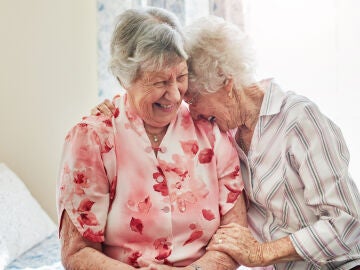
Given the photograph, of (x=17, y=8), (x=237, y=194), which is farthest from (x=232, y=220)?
(x=17, y=8)

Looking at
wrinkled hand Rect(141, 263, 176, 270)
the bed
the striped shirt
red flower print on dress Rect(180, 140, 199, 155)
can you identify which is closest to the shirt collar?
the striped shirt

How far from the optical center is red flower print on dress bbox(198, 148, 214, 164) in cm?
159

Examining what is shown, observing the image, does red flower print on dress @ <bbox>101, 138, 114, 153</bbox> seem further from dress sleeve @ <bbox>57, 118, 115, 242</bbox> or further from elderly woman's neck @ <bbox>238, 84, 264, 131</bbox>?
elderly woman's neck @ <bbox>238, 84, 264, 131</bbox>

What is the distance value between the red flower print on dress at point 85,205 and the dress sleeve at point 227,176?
0.39 metres

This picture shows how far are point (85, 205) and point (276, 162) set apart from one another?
0.58m

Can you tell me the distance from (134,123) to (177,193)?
0.24m

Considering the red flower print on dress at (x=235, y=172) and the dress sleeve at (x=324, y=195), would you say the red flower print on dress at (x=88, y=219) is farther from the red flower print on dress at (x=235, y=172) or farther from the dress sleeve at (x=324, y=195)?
the dress sleeve at (x=324, y=195)

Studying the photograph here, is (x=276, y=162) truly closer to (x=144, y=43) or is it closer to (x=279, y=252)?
(x=279, y=252)

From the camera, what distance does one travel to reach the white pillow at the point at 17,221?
2299mm

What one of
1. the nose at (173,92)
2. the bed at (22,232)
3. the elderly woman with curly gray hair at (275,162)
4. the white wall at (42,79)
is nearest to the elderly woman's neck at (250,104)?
the elderly woman with curly gray hair at (275,162)

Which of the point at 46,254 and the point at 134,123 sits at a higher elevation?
the point at 134,123

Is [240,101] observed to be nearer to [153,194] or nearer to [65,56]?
[153,194]

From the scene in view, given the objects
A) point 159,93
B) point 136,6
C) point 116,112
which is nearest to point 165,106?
point 159,93

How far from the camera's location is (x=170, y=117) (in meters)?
1.56
